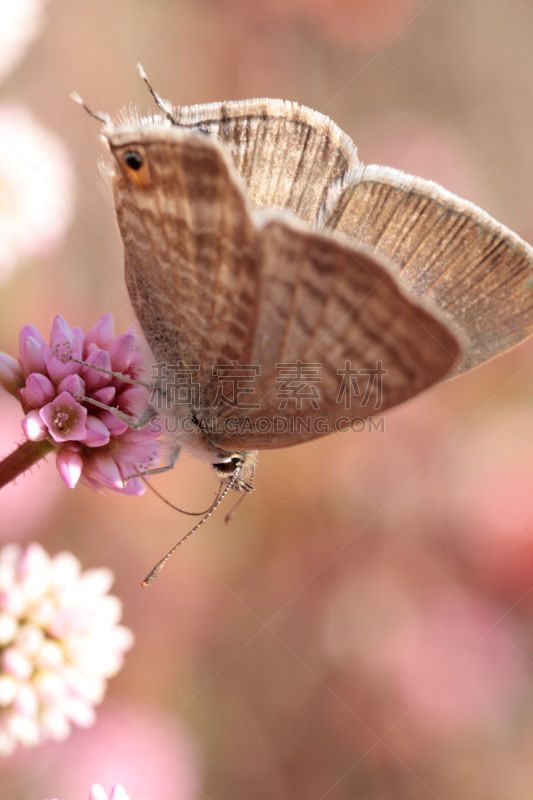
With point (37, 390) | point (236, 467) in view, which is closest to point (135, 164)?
point (37, 390)

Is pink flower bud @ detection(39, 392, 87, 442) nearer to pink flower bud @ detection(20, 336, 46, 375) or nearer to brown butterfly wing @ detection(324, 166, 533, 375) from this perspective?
pink flower bud @ detection(20, 336, 46, 375)

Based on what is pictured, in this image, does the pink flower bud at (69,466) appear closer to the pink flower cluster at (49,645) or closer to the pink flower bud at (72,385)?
the pink flower bud at (72,385)

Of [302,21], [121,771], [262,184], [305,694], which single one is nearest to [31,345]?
[262,184]

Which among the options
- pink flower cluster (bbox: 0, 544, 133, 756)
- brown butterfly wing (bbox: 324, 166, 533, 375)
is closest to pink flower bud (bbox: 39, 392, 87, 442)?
pink flower cluster (bbox: 0, 544, 133, 756)

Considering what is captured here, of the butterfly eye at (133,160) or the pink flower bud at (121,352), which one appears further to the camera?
the pink flower bud at (121,352)

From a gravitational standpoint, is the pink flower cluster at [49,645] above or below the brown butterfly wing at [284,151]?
below

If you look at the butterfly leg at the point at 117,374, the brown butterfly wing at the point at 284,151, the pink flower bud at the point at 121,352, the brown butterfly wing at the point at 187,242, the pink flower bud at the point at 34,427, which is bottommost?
the pink flower bud at the point at 34,427

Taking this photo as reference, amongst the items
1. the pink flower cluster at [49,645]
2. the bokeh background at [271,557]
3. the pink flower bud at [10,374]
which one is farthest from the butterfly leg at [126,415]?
the bokeh background at [271,557]
